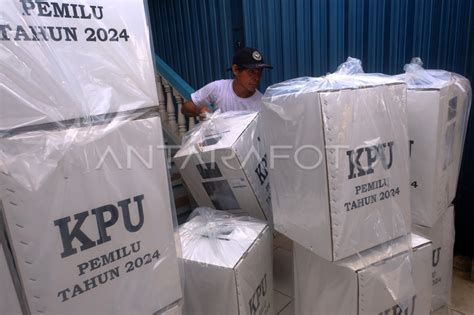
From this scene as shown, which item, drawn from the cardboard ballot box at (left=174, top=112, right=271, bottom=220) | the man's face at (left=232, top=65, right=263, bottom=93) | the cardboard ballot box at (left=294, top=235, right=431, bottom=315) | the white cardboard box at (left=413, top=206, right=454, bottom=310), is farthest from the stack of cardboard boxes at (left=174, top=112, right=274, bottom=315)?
the white cardboard box at (left=413, top=206, right=454, bottom=310)

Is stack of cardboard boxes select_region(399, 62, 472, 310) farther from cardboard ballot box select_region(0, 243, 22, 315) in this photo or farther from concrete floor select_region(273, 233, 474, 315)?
cardboard ballot box select_region(0, 243, 22, 315)

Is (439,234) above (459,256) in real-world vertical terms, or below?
above

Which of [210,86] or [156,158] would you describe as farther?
[210,86]

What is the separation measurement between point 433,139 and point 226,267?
944 millimetres

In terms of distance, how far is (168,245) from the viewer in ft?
2.69

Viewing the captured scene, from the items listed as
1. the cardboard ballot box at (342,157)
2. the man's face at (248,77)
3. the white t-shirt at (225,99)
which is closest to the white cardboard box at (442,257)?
the cardboard ballot box at (342,157)

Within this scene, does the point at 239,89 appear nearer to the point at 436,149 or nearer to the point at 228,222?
the point at 228,222

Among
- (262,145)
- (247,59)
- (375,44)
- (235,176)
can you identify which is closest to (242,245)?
(235,176)

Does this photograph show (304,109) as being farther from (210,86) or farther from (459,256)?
(459,256)

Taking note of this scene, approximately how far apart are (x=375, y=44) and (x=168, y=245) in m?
1.67

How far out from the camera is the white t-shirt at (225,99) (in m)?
1.85

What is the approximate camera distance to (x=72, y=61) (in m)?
0.65

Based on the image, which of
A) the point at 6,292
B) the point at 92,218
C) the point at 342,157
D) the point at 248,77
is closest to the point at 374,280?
the point at 342,157

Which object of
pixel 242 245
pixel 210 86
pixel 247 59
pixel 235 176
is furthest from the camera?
pixel 210 86
